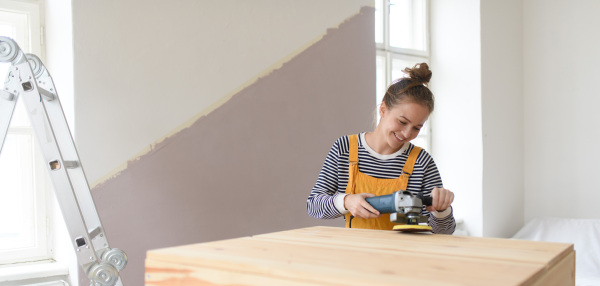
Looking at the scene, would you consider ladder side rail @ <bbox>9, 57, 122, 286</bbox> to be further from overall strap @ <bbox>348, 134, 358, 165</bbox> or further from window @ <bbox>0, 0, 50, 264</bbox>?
overall strap @ <bbox>348, 134, 358, 165</bbox>

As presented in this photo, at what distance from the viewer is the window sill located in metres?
1.66

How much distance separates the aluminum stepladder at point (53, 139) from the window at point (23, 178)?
1.67ft

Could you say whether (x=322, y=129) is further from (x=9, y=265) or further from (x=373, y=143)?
(x=9, y=265)

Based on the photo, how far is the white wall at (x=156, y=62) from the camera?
1.67 metres

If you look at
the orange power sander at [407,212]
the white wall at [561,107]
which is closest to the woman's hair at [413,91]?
the orange power sander at [407,212]

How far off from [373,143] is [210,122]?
2.21 ft

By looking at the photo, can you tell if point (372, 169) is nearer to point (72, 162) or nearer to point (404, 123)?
point (404, 123)

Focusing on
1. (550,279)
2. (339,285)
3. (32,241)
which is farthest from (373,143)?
(32,241)

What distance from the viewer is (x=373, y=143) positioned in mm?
1547

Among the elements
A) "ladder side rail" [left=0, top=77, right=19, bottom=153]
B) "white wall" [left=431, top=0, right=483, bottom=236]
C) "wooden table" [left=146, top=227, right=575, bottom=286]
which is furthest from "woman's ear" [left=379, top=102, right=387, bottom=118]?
"white wall" [left=431, top=0, right=483, bottom=236]

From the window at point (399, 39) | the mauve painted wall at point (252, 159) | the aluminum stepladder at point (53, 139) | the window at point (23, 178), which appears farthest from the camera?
the window at point (399, 39)

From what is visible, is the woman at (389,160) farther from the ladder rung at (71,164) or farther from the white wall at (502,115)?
the white wall at (502,115)

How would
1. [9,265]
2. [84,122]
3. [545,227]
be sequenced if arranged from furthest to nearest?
[545,227]
[9,265]
[84,122]

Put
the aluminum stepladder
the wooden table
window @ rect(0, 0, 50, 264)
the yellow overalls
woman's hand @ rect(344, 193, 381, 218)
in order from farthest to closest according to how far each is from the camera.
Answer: window @ rect(0, 0, 50, 264)
the yellow overalls
the aluminum stepladder
woman's hand @ rect(344, 193, 381, 218)
the wooden table
